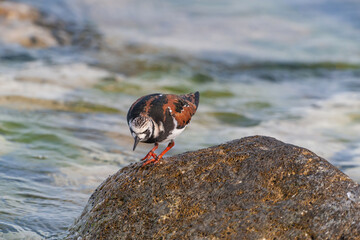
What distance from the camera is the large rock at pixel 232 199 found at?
13.9 ft

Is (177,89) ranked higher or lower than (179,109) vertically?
lower

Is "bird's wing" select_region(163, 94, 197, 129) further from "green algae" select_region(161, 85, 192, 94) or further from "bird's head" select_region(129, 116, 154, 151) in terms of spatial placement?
"green algae" select_region(161, 85, 192, 94)

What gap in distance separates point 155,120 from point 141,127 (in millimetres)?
271

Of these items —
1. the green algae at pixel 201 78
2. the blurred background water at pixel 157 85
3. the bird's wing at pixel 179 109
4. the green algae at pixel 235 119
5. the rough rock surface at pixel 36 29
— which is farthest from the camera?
the rough rock surface at pixel 36 29

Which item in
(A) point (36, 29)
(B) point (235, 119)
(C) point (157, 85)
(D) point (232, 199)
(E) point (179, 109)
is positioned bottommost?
Answer: (B) point (235, 119)

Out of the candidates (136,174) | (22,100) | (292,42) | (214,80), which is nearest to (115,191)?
(136,174)

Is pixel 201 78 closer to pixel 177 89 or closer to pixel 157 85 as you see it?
pixel 177 89

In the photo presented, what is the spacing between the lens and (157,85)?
14.0m

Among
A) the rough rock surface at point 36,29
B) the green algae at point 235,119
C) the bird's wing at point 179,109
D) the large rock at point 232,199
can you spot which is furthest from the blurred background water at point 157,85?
the bird's wing at point 179,109

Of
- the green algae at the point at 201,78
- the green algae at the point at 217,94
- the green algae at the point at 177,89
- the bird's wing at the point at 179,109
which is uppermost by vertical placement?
the bird's wing at the point at 179,109

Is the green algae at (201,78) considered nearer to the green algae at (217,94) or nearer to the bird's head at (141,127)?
the green algae at (217,94)

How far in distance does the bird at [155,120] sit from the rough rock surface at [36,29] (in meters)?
12.3

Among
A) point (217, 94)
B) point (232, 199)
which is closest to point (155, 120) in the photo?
point (232, 199)

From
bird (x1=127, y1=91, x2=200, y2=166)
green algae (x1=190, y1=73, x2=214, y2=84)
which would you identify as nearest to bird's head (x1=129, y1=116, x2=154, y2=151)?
bird (x1=127, y1=91, x2=200, y2=166)
